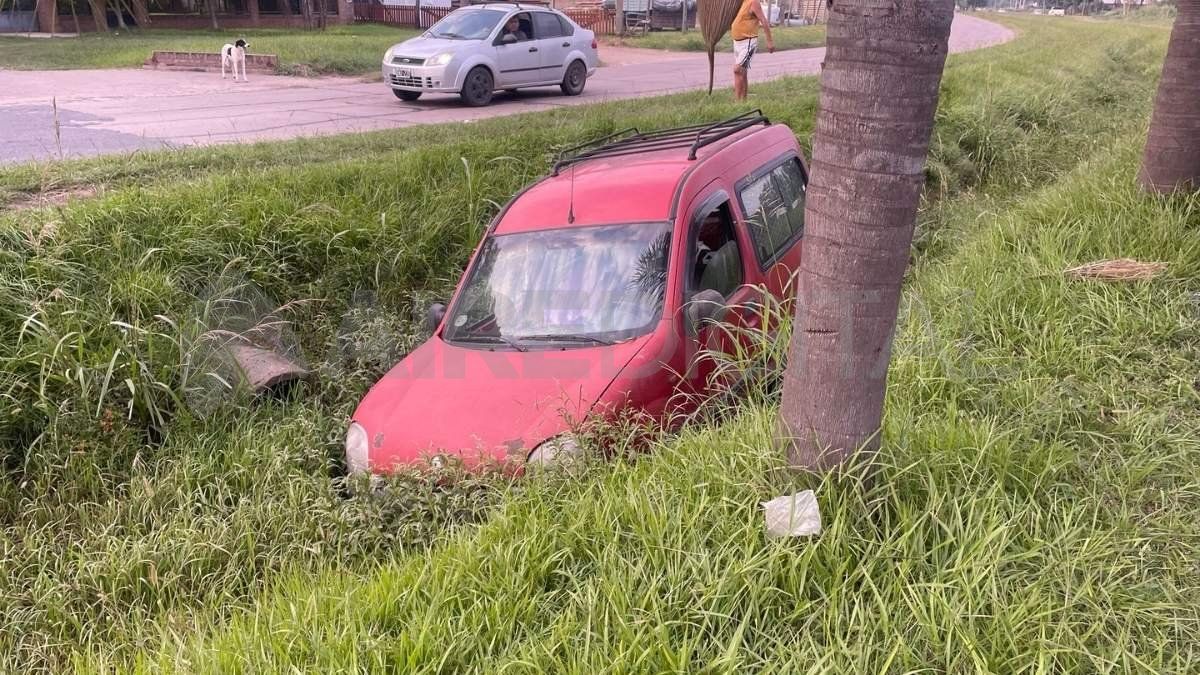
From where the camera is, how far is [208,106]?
1283 cm

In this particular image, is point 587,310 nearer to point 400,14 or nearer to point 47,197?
point 47,197

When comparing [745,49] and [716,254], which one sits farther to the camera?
[745,49]

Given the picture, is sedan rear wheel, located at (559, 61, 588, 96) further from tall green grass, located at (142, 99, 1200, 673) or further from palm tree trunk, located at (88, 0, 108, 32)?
palm tree trunk, located at (88, 0, 108, 32)

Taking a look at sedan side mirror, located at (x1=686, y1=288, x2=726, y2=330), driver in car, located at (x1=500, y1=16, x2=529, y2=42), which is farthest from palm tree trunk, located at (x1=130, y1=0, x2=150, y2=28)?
sedan side mirror, located at (x1=686, y1=288, x2=726, y2=330)

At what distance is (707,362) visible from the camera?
4.18 meters

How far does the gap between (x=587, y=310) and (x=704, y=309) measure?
0.62 metres

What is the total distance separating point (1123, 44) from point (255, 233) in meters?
24.6

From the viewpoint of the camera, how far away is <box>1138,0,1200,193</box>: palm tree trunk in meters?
5.36

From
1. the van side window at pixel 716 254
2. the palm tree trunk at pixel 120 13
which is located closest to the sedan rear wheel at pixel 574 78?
the van side window at pixel 716 254

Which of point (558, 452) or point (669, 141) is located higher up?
point (669, 141)

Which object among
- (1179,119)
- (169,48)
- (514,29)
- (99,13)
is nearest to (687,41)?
(514,29)

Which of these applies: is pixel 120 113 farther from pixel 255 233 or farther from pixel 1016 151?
pixel 1016 151

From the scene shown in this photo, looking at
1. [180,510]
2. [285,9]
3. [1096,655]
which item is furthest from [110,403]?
[285,9]

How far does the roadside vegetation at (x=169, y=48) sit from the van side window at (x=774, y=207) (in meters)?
15.3
